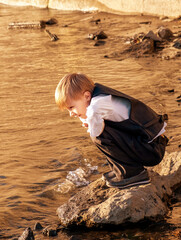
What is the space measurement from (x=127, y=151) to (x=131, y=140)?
3.7 inches

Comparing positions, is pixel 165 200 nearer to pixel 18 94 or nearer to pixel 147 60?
pixel 18 94

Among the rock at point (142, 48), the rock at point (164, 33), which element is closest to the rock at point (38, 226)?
the rock at point (142, 48)

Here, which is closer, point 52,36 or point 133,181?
point 133,181

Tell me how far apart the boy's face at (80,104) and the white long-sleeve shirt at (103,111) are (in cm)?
8

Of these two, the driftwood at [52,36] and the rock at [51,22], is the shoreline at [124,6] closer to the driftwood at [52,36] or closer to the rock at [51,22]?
the rock at [51,22]

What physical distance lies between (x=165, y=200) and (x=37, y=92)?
3.90m

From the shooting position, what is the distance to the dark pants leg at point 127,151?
3.47 meters

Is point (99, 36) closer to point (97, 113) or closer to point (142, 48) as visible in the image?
point (142, 48)

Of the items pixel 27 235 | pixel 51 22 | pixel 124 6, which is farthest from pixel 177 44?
pixel 27 235

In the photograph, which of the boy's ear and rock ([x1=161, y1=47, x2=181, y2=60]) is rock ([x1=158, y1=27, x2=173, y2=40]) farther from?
the boy's ear

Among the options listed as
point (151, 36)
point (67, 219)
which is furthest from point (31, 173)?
point (151, 36)

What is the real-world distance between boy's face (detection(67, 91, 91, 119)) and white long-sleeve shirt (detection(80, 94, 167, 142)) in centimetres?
8

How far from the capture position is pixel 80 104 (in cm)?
350

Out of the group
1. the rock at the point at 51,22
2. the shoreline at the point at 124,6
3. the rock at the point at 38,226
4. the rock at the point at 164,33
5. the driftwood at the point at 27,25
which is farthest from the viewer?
the rock at the point at 51,22
